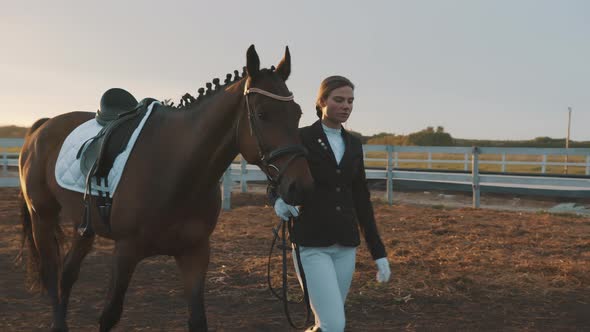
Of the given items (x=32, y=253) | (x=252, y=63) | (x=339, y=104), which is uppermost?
(x=252, y=63)

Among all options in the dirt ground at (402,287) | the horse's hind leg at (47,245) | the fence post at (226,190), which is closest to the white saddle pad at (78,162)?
the horse's hind leg at (47,245)

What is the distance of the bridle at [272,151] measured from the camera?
250cm

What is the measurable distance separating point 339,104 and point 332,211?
23.7 inches

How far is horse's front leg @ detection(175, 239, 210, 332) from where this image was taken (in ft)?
10.8

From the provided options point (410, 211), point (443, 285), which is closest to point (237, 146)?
point (443, 285)

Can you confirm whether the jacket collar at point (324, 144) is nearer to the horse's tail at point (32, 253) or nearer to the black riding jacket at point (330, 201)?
the black riding jacket at point (330, 201)

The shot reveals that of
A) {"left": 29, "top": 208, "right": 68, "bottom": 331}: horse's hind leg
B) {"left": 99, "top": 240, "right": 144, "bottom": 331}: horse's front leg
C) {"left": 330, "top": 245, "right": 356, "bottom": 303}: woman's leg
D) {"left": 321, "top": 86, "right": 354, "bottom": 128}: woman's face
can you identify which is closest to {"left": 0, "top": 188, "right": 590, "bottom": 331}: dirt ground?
{"left": 29, "top": 208, "right": 68, "bottom": 331}: horse's hind leg

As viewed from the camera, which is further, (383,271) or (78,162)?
(78,162)

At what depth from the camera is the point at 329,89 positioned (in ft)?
9.55

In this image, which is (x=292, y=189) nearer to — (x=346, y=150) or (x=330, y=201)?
(x=330, y=201)

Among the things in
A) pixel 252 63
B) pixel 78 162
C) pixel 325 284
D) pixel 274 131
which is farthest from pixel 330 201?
pixel 78 162

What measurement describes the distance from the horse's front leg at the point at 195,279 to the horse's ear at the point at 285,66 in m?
1.19

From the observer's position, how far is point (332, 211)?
9.50 feet

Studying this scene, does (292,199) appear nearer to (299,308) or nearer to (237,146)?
(237,146)
